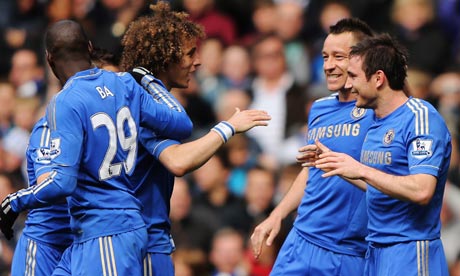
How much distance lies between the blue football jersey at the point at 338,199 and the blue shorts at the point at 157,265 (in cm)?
98

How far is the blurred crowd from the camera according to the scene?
29.5ft

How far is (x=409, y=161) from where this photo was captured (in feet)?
17.6

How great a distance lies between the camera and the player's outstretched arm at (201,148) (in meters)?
5.35

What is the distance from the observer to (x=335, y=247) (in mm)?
6074

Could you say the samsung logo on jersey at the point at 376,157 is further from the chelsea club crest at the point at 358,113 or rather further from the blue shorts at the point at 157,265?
the blue shorts at the point at 157,265

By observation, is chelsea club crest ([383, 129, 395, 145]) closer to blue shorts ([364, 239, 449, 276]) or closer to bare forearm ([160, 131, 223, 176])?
blue shorts ([364, 239, 449, 276])

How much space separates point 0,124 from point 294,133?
3.85m

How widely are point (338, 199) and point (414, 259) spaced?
2.49ft

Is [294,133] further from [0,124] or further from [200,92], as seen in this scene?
[0,124]

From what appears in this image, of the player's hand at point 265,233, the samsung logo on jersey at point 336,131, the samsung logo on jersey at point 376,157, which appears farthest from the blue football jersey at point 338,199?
the samsung logo on jersey at point 376,157

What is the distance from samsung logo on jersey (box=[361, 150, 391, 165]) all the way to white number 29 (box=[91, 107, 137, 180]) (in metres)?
1.26

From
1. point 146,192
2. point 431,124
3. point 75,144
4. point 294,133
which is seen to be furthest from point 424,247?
point 294,133

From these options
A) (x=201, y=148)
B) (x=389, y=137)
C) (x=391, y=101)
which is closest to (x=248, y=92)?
(x=391, y=101)

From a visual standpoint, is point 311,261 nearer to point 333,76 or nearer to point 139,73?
point 333,76
